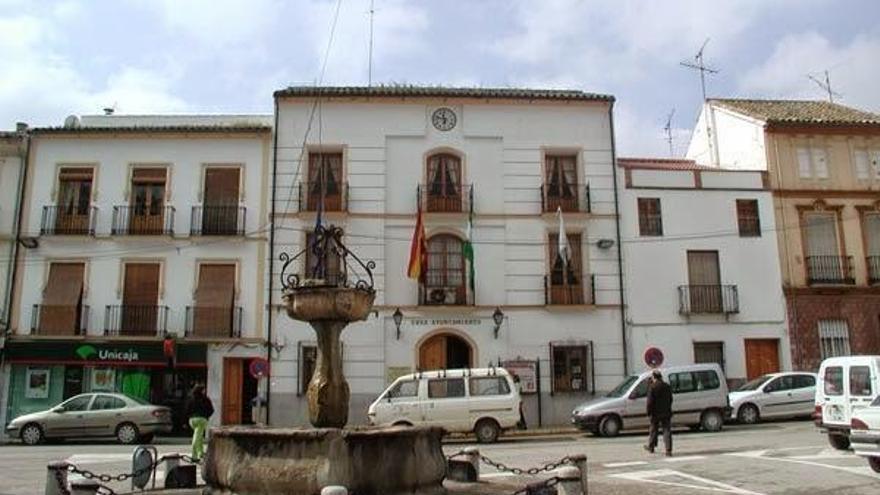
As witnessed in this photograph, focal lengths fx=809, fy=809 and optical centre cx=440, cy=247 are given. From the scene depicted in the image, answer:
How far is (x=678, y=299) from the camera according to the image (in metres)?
26.4

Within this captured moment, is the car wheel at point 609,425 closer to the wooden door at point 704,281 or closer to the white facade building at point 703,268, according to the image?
the white facade building at point 703,268

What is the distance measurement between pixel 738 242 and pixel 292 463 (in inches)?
858

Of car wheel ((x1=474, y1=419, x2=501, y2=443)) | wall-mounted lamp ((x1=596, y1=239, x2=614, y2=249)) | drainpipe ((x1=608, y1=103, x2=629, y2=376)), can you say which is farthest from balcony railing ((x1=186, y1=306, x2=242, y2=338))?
drainpipe ((x1=608, y1=103, x2=629, y2=376))

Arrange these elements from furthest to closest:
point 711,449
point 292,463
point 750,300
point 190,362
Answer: point 750,300, point 190,362, point 711,449, point 292,463

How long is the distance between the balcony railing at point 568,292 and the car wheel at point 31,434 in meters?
15.0

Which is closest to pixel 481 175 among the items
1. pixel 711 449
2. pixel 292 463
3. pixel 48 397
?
pixel 711 449

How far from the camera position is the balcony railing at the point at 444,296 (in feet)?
84.4

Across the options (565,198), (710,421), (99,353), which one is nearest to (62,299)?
(99,353)

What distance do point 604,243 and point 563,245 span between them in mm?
1585

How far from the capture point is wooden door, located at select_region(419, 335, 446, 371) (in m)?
25.8

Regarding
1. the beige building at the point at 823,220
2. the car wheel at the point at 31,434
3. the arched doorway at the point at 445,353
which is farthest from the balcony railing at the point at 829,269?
the car wheel at the point at 31,434

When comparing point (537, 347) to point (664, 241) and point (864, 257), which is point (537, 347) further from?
point (864, 257)

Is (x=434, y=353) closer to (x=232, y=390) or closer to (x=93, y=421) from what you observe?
(x=232, y=390)

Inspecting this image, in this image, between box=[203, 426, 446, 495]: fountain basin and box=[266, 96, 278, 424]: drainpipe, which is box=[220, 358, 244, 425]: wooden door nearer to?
box=[266, 96, 278, 424]: drainpipe
